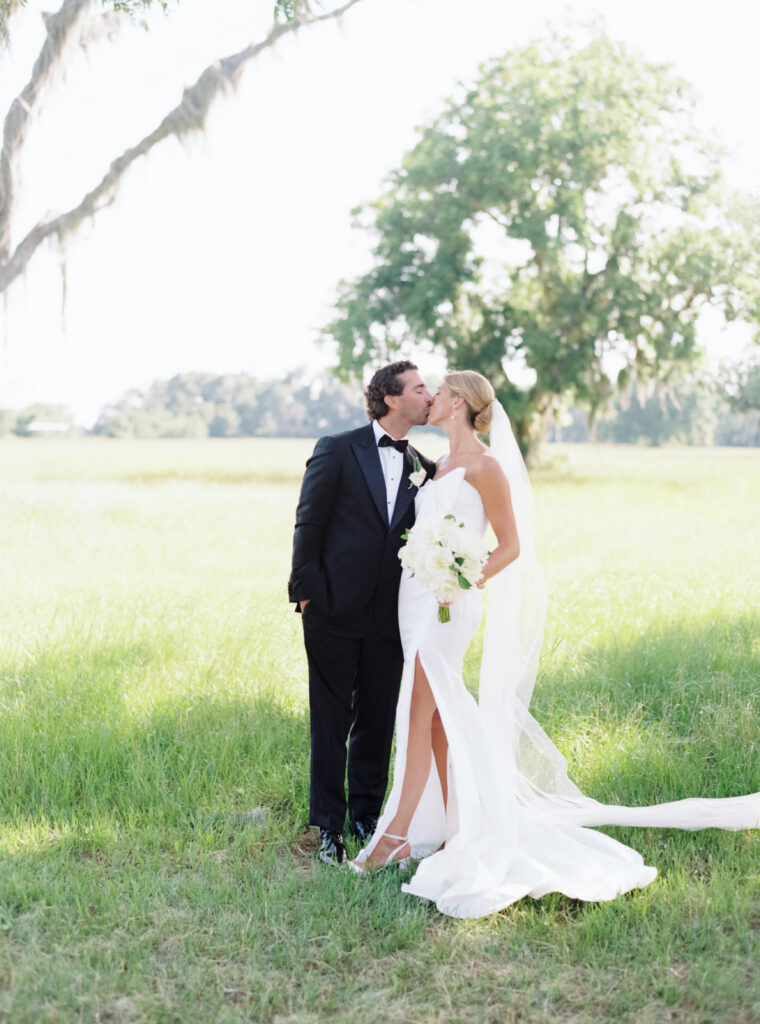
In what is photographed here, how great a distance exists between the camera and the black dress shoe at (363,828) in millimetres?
4730

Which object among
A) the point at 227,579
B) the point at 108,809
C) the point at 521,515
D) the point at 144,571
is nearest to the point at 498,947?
the point at 521,515

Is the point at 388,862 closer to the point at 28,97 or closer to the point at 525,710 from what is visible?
the point at 525,710

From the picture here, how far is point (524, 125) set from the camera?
30281 mm

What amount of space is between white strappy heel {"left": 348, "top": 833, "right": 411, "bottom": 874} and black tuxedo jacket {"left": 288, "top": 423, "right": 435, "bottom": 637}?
3.18ft

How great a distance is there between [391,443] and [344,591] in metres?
0.71

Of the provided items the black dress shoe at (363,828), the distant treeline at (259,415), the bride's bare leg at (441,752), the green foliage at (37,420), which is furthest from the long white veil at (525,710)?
the green foliage at (37,420)

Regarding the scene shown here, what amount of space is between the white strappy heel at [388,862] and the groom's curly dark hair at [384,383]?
6.47 ft

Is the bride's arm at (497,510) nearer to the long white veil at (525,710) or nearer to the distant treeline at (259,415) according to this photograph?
the long white veil at (525,710)

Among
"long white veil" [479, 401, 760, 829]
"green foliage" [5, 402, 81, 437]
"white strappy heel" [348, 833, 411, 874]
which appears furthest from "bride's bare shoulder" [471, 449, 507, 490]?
"green foliage" [5, 402, 81, 437]

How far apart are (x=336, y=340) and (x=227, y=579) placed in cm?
2161

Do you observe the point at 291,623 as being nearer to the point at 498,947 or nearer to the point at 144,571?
the point at 144,571

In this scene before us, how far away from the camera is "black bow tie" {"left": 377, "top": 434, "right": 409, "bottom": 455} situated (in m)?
4.41

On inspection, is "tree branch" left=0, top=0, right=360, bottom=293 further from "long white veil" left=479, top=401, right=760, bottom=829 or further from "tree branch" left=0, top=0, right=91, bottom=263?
"long white veil" left=479, top=401, right=760, bottom=829

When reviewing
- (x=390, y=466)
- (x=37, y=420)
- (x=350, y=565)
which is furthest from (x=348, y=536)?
(x=37, y=420)
